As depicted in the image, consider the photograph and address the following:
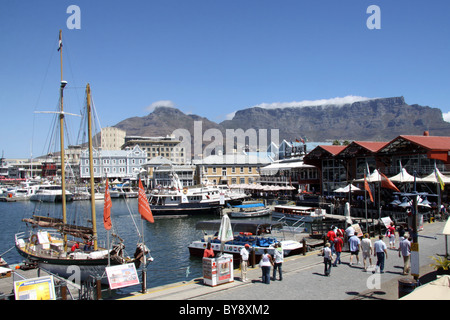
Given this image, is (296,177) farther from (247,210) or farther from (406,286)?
(406,286)

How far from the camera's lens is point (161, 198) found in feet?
201

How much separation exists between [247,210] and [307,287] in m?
43.2

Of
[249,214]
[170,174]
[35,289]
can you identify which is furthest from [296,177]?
[35,289]

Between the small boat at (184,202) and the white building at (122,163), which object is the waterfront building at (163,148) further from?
the small boat at (184,202)

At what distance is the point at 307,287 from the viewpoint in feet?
49.5

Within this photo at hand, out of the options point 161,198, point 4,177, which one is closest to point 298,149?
point 161,198

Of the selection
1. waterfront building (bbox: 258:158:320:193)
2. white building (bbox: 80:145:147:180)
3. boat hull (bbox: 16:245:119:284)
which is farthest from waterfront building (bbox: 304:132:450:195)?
white building (bbox: 80:145:147:180)

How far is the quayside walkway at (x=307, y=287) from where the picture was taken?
13.9 meters

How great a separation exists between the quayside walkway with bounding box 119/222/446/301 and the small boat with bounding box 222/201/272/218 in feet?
121

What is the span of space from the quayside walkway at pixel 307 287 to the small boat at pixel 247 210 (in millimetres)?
36844

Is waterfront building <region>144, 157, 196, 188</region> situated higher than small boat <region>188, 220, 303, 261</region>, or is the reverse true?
waterfront building <region>144, 157, 196, 188</region>

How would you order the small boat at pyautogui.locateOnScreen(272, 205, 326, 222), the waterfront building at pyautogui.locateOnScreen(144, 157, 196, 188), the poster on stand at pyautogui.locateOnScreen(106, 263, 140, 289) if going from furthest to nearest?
the waterfront building at pyautogui.locateOnScreen(144, 157, 196, 188)
the small boat at pyautogui.locateOnScreen(272, 205, 326, 222)
the poster on stand at pyautogui.locateOnScreen(106, 263, 140, 289)

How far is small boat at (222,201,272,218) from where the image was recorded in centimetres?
5600

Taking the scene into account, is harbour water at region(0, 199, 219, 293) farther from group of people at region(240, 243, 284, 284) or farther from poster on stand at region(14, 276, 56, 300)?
poster on stand at region(14, 276, 56, 300)
